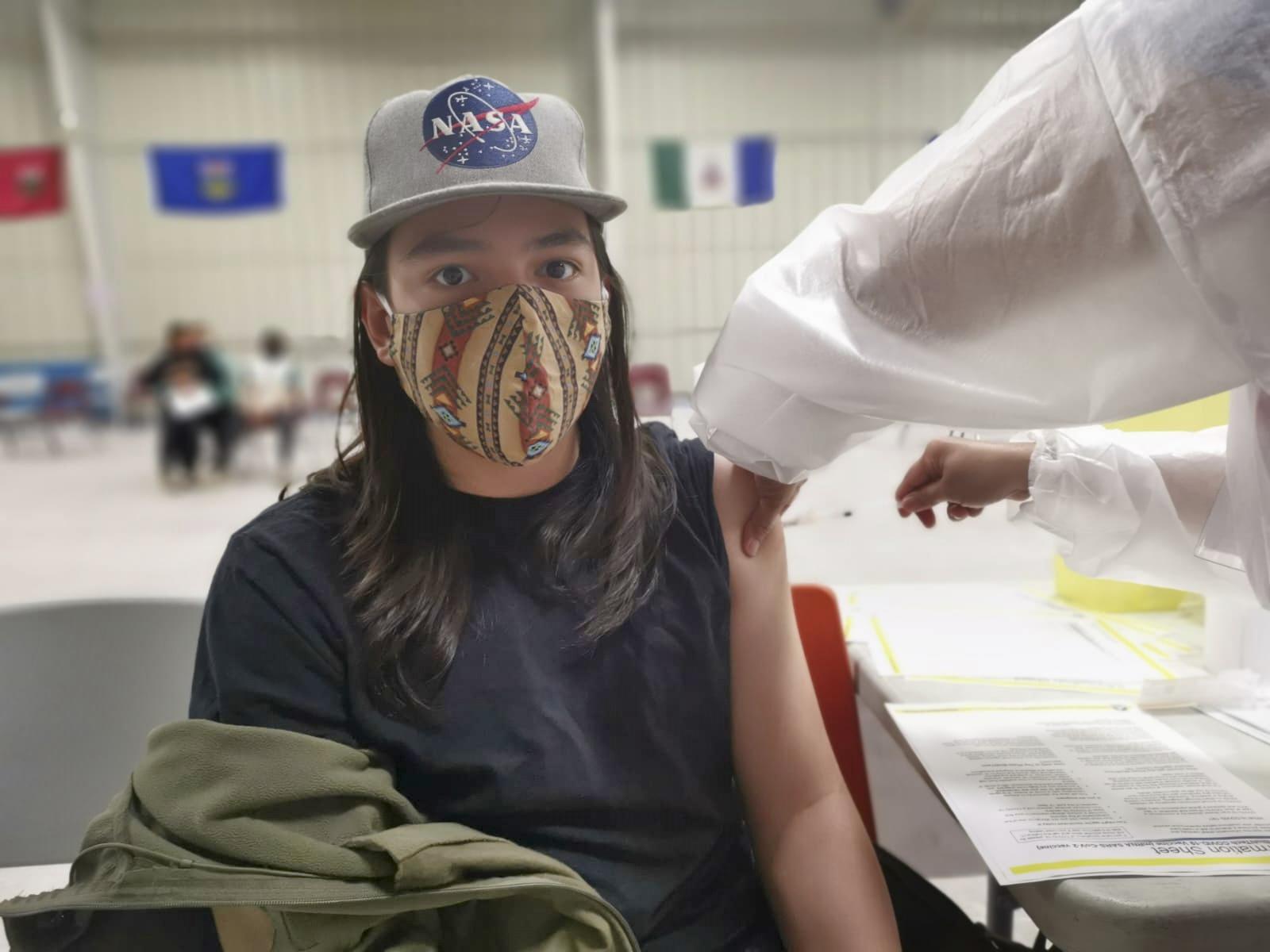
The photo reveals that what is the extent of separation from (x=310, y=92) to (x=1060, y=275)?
715cm

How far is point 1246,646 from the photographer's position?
1.04 metres

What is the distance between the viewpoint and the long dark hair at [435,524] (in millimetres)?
816

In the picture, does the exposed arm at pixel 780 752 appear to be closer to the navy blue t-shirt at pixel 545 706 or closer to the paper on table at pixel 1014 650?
the navy blue t-shirt at pixel 545 706

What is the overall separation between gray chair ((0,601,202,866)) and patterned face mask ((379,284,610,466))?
565 millimetres

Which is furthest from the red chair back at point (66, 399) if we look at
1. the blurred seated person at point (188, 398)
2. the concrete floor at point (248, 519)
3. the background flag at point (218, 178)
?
the background flag at point (218, 178)

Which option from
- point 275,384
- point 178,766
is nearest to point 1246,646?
point 178,766

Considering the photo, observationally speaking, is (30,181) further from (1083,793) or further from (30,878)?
(1083,793)

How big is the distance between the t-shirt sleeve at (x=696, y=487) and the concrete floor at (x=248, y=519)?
0.16 metres

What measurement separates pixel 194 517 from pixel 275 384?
1.07 metres

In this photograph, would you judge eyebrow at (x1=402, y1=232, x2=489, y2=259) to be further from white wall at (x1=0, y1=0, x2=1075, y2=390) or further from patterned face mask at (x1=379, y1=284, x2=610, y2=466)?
white wall at (x1=0, y1=0, x2=1075, y2=390)

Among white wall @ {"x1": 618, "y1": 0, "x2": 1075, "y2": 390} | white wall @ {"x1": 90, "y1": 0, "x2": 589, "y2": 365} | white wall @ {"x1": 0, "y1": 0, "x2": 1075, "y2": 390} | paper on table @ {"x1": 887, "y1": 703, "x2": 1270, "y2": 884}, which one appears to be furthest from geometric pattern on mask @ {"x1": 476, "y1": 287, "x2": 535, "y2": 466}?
white wall @ {"x1": 90, "y1": 0, "x2": 589, "y2": 365}

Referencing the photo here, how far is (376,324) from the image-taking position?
92cm

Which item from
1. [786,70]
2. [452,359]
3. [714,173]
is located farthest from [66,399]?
[452,359]

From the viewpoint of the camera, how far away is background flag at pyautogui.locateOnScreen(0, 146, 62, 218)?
553 centimetres
